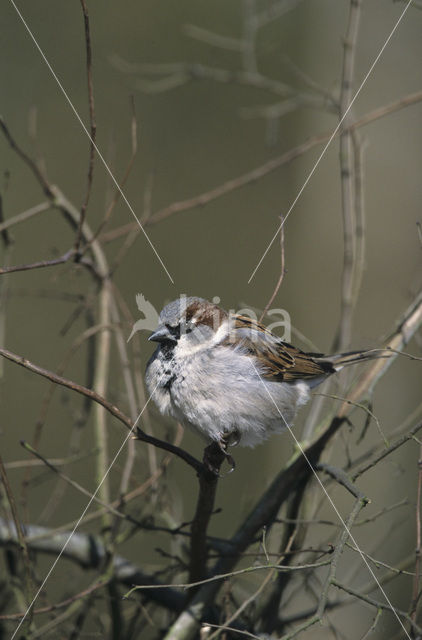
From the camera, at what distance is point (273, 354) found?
2.13m

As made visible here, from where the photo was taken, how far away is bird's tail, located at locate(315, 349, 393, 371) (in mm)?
1948

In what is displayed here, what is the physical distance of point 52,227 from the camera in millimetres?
3756

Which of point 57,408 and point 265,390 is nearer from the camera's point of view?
point 265,390

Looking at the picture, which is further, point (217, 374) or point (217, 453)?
point (217, 374)

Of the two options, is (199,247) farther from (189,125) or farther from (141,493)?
(141,493)

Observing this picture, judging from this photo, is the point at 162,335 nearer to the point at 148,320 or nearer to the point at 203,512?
the point at 148,320

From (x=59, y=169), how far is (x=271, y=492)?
2556mm

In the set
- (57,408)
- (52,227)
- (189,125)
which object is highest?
(189,125)

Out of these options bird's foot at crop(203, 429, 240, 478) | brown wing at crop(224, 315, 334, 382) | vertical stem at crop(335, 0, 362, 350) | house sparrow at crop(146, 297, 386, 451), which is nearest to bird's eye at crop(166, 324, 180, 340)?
house sparrow at crop(146, 297, 386, 451)

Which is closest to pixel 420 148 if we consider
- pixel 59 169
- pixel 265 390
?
pixel 59 169

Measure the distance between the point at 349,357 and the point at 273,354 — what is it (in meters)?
0.26

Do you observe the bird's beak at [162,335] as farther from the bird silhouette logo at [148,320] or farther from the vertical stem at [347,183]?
the vertical stem at [347,183]

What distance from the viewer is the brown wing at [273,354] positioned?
2.04 meters

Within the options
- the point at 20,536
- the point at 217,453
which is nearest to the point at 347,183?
the point at 217,453
